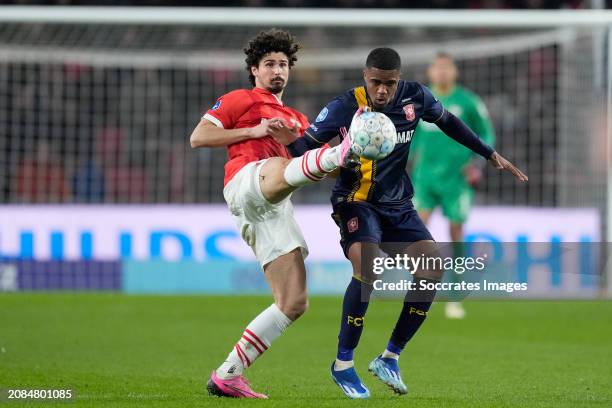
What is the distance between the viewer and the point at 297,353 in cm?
810

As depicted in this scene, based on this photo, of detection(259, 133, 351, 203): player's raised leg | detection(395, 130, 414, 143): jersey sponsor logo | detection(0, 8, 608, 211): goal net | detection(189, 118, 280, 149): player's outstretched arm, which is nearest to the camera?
detection(259, 133, 351, 203): player's raised leg

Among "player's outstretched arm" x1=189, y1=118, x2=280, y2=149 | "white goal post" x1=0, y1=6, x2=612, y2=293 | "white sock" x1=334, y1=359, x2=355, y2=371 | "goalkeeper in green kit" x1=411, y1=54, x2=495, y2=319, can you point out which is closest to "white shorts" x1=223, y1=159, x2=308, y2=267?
"player's outstretched arm" x1=189, y1=118, x2=280, y2=149

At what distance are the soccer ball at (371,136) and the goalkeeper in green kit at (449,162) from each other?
6043 mm

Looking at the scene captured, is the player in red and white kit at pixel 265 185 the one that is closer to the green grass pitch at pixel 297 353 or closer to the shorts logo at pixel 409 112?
the green grass pitch at pixel 297 353

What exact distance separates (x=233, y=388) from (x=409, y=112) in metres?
1.69

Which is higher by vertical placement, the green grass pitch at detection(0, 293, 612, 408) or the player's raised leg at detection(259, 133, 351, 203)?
the player's raised leg at detection(259, 133, 351, 203)

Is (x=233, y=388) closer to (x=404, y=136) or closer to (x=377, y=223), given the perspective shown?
(x=377, y=223)

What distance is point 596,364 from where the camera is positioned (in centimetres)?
730

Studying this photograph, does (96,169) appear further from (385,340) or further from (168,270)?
(385,340)

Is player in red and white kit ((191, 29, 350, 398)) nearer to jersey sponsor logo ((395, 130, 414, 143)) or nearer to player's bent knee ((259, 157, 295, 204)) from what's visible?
player's bent knee ((259, 157, 295, 204))

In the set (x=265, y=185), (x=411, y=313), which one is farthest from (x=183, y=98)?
(x=265, y=185)

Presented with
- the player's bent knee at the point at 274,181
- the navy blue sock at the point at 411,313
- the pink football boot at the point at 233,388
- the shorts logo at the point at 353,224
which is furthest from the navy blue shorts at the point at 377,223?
the pink football boot at the point at 233,388

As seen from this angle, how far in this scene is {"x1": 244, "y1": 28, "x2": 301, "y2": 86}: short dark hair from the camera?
6133 millimetres

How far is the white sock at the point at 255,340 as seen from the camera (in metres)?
5.59
